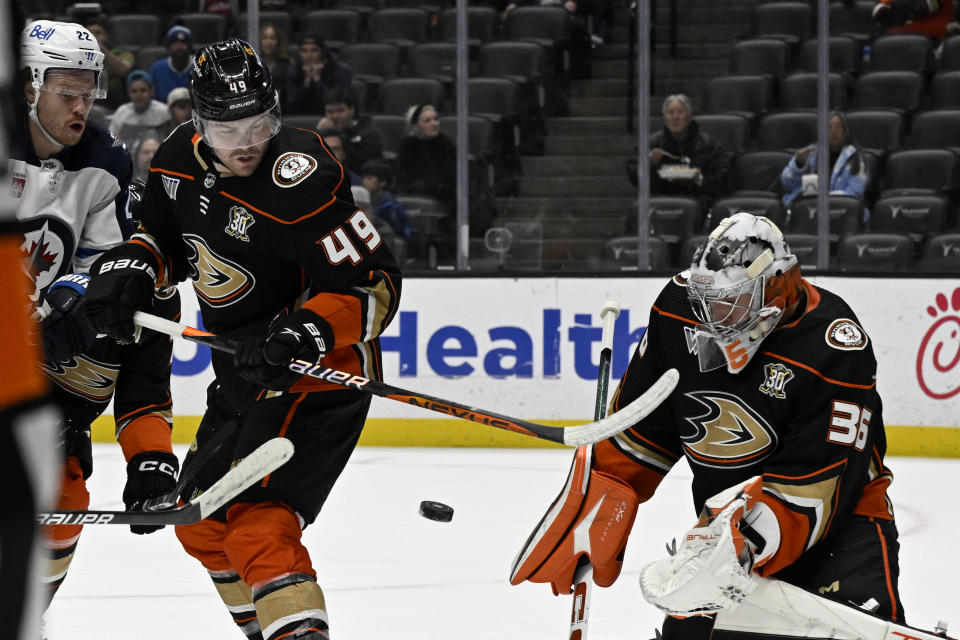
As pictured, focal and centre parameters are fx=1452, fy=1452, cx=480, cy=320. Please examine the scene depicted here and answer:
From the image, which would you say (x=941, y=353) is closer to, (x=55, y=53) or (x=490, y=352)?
(x=490, y=352)

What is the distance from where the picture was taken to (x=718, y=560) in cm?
218

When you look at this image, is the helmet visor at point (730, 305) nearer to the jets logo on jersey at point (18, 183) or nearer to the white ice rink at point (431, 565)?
the white ice rink at point (431, 565)

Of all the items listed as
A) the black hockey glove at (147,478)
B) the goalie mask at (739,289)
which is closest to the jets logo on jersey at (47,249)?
the black hockey glove at (147,478)

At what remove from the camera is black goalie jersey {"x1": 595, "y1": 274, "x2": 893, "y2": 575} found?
2.35 metres

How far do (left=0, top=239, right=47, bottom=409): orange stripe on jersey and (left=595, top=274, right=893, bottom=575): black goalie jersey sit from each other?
5.07ft

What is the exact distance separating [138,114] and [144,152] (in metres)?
0.32

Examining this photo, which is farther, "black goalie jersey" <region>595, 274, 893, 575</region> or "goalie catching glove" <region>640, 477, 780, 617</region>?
"black goalie jersey" <region>595, 274, 893, 575</region>

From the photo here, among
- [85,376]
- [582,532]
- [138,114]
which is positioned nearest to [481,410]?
[582,532]

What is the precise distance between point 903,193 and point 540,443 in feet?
6.26

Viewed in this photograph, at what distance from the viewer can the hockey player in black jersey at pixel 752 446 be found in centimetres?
232

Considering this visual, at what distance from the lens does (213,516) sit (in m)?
2.53

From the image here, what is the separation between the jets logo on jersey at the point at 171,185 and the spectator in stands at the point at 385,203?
3830 mm

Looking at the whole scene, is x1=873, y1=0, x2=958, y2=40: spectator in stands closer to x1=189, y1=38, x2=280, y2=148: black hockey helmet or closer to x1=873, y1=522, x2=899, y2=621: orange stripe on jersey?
x1=873, y1=522, x2=899, y2=621: orange stripe on jersey

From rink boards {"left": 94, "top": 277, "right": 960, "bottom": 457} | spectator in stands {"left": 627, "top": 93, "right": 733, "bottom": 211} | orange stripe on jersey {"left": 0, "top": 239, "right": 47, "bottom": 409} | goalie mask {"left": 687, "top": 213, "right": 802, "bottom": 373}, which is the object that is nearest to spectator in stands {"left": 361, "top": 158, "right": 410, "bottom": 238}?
rink boards {"left": 94, "top": 277, "right": 960, "bottom": 457}
